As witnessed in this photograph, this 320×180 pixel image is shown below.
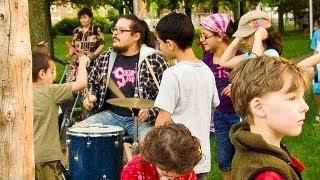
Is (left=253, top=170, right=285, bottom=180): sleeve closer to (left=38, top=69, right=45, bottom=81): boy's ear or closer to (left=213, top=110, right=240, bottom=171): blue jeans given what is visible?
(left=38, top=69, right=45, bottom=81): boy's ear

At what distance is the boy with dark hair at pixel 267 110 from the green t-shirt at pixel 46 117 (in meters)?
2.76

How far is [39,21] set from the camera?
12391 mm

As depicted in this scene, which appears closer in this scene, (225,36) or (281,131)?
(281,131)

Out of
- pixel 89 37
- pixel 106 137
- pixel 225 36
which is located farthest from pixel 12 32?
pixel 89 37

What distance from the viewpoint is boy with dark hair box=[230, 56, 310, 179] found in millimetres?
2487

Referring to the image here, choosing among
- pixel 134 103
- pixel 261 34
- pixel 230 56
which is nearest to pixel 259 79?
pixel 261 34

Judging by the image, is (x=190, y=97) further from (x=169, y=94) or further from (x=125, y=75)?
(x=125, y=75)

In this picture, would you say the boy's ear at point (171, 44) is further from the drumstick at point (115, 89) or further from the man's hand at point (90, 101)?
the man's hand at point (90, 101)

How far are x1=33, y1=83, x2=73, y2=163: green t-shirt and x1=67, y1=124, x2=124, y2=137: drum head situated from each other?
0.50 meters

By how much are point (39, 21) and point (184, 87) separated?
823cm

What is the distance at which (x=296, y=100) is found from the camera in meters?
2.55

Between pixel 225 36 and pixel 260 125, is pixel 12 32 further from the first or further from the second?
pixel 225 36

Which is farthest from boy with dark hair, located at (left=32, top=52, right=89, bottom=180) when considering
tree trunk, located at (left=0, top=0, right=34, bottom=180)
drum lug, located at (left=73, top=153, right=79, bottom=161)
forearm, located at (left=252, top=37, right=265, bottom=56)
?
forearm, located at (left=252, top=37, right=265, bottom=56)

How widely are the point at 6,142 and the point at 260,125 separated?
1.80 m
